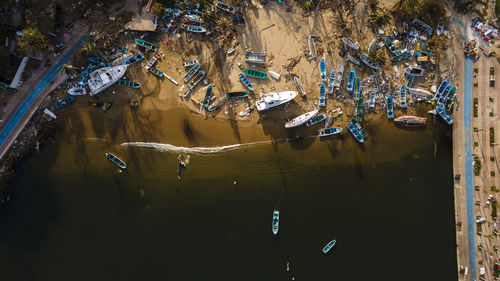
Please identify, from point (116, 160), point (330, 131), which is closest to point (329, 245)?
point (330, 131)

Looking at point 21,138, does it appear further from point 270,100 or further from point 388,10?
point 388,10

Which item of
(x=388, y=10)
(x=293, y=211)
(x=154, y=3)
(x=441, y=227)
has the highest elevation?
(x=154, y=3)

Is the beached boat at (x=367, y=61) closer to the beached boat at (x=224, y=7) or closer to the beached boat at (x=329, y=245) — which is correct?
the beached boat at (x=224, y=7)

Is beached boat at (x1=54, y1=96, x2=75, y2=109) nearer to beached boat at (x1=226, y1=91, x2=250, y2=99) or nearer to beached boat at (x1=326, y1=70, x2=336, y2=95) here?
beached boat at (x1=226, y1=91, x2=250, y2=99)

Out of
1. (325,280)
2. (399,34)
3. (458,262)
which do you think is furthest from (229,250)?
(399,34)

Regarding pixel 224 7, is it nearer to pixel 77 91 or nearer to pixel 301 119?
pixel 301 119

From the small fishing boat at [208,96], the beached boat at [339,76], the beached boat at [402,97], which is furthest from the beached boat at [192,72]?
the beached boat at [402,97]
